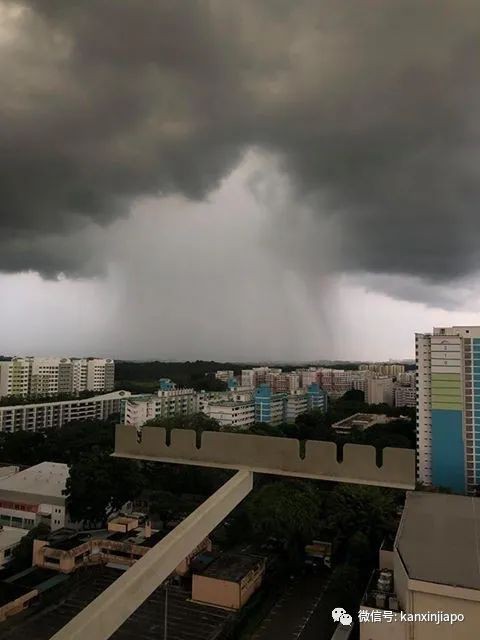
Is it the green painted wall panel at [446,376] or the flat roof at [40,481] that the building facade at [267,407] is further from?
the flat roof at [40,481]

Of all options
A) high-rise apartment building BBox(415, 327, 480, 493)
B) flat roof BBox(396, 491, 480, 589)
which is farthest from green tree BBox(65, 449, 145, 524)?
high-rise apartment building BBox(415, 327, 480, 493)

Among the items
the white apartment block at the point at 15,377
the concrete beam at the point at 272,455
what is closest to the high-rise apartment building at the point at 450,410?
the concrete beam at the point at 272,455

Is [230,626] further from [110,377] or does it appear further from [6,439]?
[110,377]

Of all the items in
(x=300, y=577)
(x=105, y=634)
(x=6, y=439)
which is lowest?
(x=300, y=577)

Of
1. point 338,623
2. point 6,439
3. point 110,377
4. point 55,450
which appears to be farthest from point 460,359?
point 110,377

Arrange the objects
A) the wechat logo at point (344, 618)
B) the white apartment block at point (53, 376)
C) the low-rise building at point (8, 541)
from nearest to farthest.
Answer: the wechat logo at point (344, 618)
the low-rise building at point (8, 541)
the white apartment block at point (53, 376)

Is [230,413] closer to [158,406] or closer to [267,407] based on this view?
[267,407]

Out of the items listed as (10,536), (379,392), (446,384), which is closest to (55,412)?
(10,536)
